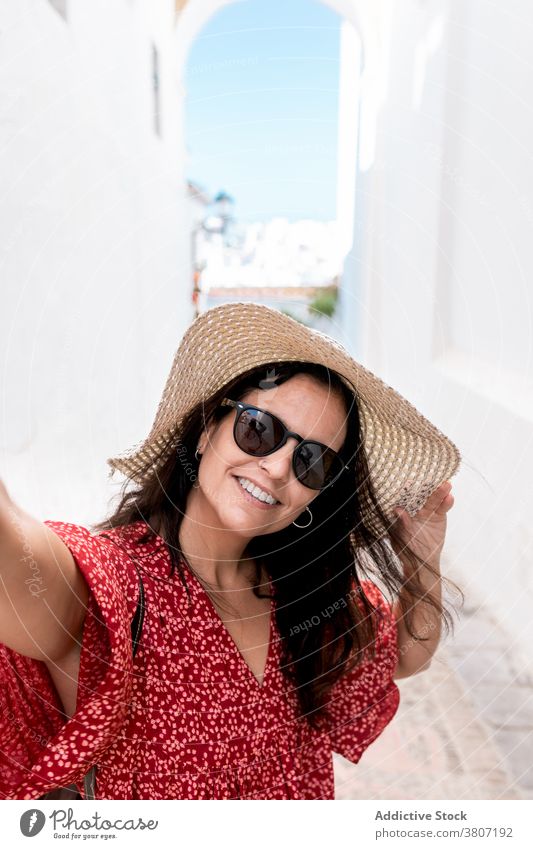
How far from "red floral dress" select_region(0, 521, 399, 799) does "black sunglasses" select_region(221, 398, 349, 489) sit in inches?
4.5

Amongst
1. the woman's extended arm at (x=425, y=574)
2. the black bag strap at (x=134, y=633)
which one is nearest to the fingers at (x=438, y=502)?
the woman's extended arm at (x=425, y=574)

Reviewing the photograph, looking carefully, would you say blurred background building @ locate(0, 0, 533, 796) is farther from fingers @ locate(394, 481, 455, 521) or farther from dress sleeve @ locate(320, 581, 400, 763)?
dress sleeve @ locate(320, 581, 400, 763)

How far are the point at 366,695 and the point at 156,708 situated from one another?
0.76ft

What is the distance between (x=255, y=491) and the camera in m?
0.56

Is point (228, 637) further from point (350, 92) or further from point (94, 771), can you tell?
point (350, 92)

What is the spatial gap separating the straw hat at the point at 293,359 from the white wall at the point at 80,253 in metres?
0.05

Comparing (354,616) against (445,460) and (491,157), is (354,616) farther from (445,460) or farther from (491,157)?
(491,157)

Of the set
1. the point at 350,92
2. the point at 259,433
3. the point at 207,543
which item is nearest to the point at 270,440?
the point at 259,433

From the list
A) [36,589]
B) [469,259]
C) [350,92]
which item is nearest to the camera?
[36,589]

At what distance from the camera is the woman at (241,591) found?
505mm

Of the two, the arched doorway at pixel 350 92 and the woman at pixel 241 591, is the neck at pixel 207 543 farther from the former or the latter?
the arched doorway at pixel 350 92

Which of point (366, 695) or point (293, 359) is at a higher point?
point (293, 359)

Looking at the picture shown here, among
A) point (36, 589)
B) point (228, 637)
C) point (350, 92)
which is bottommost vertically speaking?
point (228, 637)
